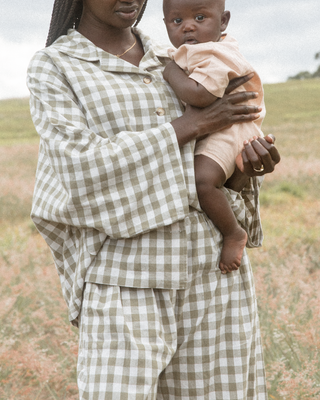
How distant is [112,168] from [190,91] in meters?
0.39

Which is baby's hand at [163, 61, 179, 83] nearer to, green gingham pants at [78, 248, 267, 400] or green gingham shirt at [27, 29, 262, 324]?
green gingham shirt at [27, 29, 262, 324]

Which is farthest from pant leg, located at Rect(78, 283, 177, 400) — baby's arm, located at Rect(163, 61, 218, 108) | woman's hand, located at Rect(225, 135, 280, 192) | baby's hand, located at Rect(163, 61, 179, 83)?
baby's hand, located at Rect(163, 61, 179, 83)

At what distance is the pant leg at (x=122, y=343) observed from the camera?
171 centimetres

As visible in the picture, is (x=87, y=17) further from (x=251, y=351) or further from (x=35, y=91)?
(x=251, y=351)

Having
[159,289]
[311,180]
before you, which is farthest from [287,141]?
[159,289]

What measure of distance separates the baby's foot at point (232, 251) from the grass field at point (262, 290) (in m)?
0.86

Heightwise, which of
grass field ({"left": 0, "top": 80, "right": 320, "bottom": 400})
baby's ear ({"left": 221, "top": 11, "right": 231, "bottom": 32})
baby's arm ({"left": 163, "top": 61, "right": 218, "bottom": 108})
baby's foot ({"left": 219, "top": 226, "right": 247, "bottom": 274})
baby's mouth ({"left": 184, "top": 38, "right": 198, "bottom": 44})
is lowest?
grass field ({"left": 0, "top": 80, "right": 320, "bottom": 400})

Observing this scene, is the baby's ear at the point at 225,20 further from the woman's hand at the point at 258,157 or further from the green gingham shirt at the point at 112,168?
the woman's hand at the point at 258,157

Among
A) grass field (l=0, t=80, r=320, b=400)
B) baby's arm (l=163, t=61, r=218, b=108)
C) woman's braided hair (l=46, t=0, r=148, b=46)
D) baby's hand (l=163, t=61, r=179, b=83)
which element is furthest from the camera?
grass field (l=0, t=80, r=320, b=400)

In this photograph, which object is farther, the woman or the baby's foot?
the baby's foot

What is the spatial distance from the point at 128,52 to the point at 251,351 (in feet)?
4.03

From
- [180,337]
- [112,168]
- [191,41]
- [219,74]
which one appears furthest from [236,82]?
[180,337]

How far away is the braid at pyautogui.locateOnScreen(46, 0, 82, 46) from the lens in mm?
2041

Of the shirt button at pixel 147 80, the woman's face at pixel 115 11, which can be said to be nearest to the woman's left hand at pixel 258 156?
the shirt button at pixel 147 80
